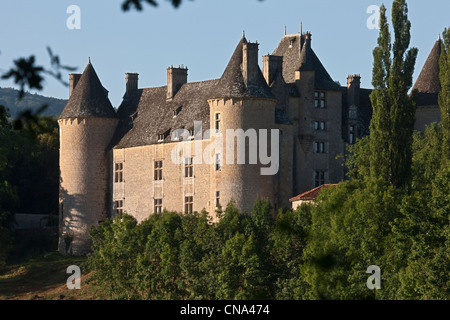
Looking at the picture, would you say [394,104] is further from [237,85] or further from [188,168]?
[188,168]

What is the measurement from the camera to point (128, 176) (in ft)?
198

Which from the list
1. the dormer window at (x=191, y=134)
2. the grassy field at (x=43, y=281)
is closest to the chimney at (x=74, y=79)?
the grassy field at (x=43, y=281)

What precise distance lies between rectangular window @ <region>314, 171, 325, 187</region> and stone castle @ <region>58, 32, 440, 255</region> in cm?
6

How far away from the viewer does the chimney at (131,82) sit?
6512 centimetres

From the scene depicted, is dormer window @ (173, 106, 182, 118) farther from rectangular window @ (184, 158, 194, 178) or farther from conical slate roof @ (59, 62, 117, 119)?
conical slate roof @ (59, 62, 117, 119)

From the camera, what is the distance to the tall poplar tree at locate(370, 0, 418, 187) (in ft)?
155

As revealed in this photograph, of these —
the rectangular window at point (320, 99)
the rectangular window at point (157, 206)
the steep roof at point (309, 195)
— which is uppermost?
the rectangular window at point (320, 99)

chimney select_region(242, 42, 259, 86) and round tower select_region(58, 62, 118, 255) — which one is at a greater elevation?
chimney select_region(242, 42, 259, 86)

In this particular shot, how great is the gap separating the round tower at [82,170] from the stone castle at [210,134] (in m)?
0.05

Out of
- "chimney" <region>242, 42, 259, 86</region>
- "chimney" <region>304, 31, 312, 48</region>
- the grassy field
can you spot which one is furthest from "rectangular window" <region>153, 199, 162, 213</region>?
"chimney" <region>304, 31, 312, 48</region>

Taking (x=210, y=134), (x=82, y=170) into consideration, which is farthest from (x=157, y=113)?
(x=210, y=134)

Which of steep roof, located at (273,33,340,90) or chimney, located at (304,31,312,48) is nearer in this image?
steep roof, located at (273,33,340,90)

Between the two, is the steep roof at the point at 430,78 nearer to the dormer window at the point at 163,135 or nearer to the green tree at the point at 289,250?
the dormer window at the point at 163,135

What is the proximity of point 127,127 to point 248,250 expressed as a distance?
Answer: 17.7 meters
